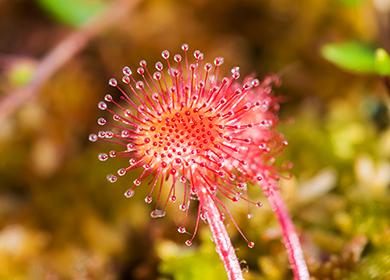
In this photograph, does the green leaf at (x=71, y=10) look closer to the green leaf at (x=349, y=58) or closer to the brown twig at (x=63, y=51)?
the brown twig at (x=63, y=51)

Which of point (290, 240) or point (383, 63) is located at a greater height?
point (383, 63)

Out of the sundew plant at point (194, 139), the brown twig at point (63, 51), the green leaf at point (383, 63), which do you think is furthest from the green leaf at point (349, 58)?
the brown twig at point (63, 51)

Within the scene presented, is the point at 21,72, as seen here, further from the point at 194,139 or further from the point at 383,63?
the point at 383,63

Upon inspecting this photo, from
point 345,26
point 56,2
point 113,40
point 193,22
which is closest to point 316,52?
point 345,26

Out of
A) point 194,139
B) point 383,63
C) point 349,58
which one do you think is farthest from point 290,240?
point 349,58

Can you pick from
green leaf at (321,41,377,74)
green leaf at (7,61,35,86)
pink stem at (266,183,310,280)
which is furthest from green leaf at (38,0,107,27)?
pink stem at (266,183,310,280)

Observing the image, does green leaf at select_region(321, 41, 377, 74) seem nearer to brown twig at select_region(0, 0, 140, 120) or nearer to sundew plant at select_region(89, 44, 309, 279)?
sundew plant at select_region(89, 44, 309, 279)
